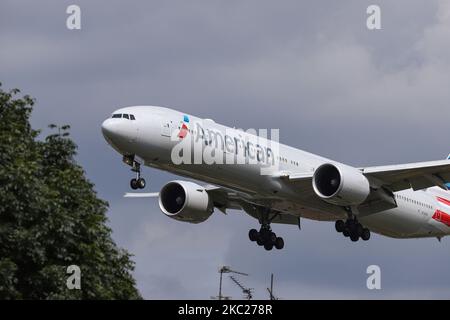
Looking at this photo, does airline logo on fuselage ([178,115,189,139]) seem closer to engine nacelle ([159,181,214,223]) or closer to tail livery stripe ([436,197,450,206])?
engine nacelle ([159,181,214,223])

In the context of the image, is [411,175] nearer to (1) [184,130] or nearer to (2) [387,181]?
(2) [387,181]

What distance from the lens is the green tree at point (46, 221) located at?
38.3 m

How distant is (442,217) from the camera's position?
6875 centimetres

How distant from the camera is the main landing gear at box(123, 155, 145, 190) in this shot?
53.7 metres

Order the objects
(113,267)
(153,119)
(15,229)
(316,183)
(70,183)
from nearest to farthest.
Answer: (15,229), (70,183), (113,267), (153,119), (316,183)

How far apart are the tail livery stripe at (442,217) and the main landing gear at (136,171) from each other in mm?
22083

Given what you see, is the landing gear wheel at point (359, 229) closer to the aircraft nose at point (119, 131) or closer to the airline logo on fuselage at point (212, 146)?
the airline logo on fuselage at point (212, 146)

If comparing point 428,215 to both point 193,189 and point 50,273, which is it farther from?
point 50,273

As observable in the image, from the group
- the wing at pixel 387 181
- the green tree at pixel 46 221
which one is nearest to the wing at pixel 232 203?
the wing at pixel 387 181

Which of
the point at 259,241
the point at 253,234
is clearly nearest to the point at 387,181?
the point at 259,241

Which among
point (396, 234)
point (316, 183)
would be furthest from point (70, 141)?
point (396, 234)

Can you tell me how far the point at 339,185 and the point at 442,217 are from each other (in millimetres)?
12677

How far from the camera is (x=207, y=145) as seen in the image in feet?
182

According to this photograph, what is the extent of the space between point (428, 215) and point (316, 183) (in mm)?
11943
